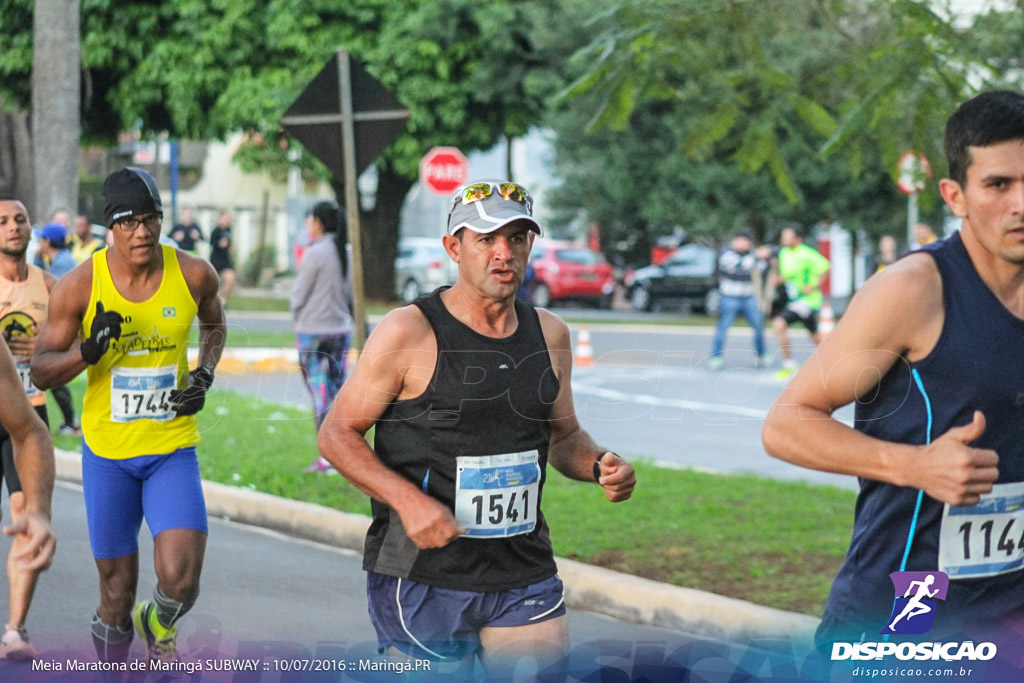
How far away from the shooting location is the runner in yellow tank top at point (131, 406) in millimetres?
4996

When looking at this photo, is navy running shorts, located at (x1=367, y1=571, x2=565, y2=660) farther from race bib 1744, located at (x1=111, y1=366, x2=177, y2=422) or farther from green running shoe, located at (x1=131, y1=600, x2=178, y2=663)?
race bib 1744, located at (x1=111, y1=366, x2=177, y2=422)

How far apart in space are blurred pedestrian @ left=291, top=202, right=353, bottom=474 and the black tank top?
21.4ft

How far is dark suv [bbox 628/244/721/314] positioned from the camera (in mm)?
33188

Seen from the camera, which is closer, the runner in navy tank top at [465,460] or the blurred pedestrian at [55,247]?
the runner in navy tank top at [465,460]

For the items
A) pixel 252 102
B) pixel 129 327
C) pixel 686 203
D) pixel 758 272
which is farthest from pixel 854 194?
pixel 129 327

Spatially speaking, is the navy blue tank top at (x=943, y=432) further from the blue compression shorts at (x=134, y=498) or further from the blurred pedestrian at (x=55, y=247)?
the blurred pedestrian at (x=55, y=247)

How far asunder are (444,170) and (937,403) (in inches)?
945

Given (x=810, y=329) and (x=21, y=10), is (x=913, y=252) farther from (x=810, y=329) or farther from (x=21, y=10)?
(x=21, y=10)

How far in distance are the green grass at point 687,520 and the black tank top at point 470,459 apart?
9.48 ft

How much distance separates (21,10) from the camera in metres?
23.3

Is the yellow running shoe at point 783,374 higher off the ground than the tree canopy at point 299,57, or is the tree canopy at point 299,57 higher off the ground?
the tree canopy at point 299,57

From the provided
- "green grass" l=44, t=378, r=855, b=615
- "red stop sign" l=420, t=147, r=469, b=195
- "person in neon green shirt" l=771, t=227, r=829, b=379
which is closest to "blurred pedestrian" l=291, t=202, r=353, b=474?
"green grass" l=44, t=378, r=855, b=615

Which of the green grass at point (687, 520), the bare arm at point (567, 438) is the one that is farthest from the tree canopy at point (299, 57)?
the bare arm at point (567, 438)

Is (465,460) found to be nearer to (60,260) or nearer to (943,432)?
(943,432)
